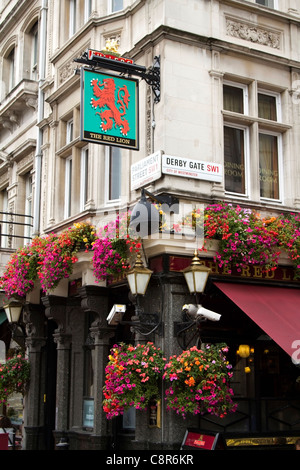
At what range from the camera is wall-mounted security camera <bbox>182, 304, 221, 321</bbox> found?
1059 cm

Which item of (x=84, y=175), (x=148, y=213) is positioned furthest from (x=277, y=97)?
(x=148, y=213)

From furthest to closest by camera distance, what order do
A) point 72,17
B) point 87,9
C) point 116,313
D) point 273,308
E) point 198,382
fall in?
point 72,17 < point 87,9 < point 116,313 < point 273,308 < point 198,382

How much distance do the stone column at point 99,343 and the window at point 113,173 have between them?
1994mm

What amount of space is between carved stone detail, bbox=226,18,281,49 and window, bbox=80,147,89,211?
4.00 metres

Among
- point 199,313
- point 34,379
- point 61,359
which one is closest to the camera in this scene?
point 199,313

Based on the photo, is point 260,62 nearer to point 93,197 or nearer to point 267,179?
point 267,179

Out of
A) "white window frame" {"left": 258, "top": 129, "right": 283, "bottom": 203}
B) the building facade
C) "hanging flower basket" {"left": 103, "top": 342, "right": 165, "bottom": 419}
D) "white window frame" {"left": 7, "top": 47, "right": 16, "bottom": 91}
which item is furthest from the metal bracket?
"white window frame" {"left": 7, "top": 47, "right": 16, "bottom": 91}

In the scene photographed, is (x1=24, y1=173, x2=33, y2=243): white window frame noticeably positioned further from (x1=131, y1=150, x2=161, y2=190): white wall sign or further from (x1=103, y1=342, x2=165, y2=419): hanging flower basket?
(x1=103, y1=342, x2=165, y2=419): hanging flower basket

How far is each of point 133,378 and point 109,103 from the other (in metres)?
4.79

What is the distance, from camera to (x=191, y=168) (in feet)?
38.7

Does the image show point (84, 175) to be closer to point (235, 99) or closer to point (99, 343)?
point (235, 99)

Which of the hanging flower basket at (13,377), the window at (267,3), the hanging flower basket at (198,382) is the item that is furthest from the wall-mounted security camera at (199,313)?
the window at (267,3)

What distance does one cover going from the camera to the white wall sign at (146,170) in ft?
38.0

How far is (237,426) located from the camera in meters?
11.8
